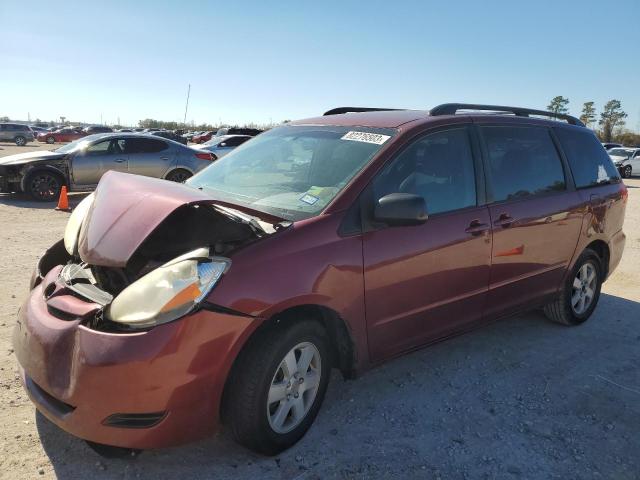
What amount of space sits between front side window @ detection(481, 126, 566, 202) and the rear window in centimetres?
22

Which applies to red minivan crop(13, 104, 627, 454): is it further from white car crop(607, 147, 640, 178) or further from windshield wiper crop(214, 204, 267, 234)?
white car crop(607, 147, 640, 178)

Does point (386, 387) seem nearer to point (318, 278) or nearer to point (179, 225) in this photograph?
point (318, 278)

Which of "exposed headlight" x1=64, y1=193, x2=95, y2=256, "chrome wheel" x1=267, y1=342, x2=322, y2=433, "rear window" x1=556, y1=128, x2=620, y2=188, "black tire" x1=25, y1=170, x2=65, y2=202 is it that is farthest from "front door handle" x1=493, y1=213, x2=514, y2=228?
"black tire" x1=25, y1=170, x2=65, y2=202

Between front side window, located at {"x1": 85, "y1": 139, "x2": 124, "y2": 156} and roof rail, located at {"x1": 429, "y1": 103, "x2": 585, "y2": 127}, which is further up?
roof rail, located at {"x1": 429, "y1": 103, "x2": 585, "y2": 127}

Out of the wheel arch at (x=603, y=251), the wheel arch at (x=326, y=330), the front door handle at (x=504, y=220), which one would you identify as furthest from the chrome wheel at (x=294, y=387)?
the wheel arch at (x=603, y=251)

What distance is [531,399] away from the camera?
11.1 feet

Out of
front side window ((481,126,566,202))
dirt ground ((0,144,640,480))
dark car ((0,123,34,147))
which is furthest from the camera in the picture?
dark car ((0,123,34,147))

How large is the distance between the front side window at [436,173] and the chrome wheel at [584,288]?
1.85 meters

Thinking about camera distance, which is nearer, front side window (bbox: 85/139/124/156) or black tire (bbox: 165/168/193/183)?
front side window (bbox: 85/139/124/156)

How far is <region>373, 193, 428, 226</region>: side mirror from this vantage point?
278cm

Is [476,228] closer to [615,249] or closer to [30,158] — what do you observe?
Answer: [615,249]

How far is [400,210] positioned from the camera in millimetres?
2779

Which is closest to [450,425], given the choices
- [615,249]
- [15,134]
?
[615,249]

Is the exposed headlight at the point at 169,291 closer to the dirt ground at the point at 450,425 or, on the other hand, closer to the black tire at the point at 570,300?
the dirt ground at the point at 450,425
